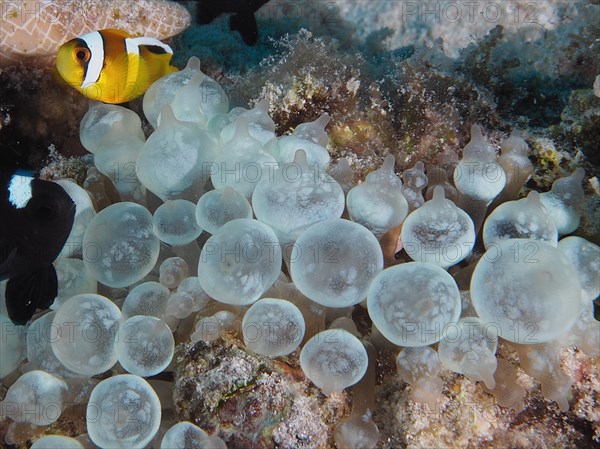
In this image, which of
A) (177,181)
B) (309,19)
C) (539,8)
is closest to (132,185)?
(177,181)

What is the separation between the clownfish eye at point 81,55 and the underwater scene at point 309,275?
0.01 meters

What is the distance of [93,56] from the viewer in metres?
2.72

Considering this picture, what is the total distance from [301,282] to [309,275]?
0.17 ft

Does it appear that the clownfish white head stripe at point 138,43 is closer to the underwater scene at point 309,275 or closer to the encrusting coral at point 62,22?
the encrusting coral at point 62,22

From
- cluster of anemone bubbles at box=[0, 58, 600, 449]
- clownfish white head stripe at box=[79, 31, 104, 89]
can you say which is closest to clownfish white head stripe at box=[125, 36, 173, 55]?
clownfish white head stripe at box=[79, 31, 104, 89]

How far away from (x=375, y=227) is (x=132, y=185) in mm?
1178

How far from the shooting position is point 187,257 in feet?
6.73

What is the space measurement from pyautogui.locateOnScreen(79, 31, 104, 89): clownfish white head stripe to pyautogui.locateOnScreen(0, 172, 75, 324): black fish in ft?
3.21

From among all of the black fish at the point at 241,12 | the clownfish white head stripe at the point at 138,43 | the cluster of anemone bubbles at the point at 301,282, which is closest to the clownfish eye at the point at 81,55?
the clownfish white head stripe at the point at 138,43

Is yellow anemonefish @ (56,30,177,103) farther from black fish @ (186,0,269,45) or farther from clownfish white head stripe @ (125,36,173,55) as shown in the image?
black fish @ (186,0,269,45)

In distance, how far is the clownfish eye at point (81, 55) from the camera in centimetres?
269

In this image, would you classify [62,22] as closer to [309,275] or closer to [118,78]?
[118,78]

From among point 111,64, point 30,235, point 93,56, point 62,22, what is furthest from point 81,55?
point 30,235

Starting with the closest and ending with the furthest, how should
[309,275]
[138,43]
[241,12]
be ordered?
[309,275] < [138,43] < [241,12]
